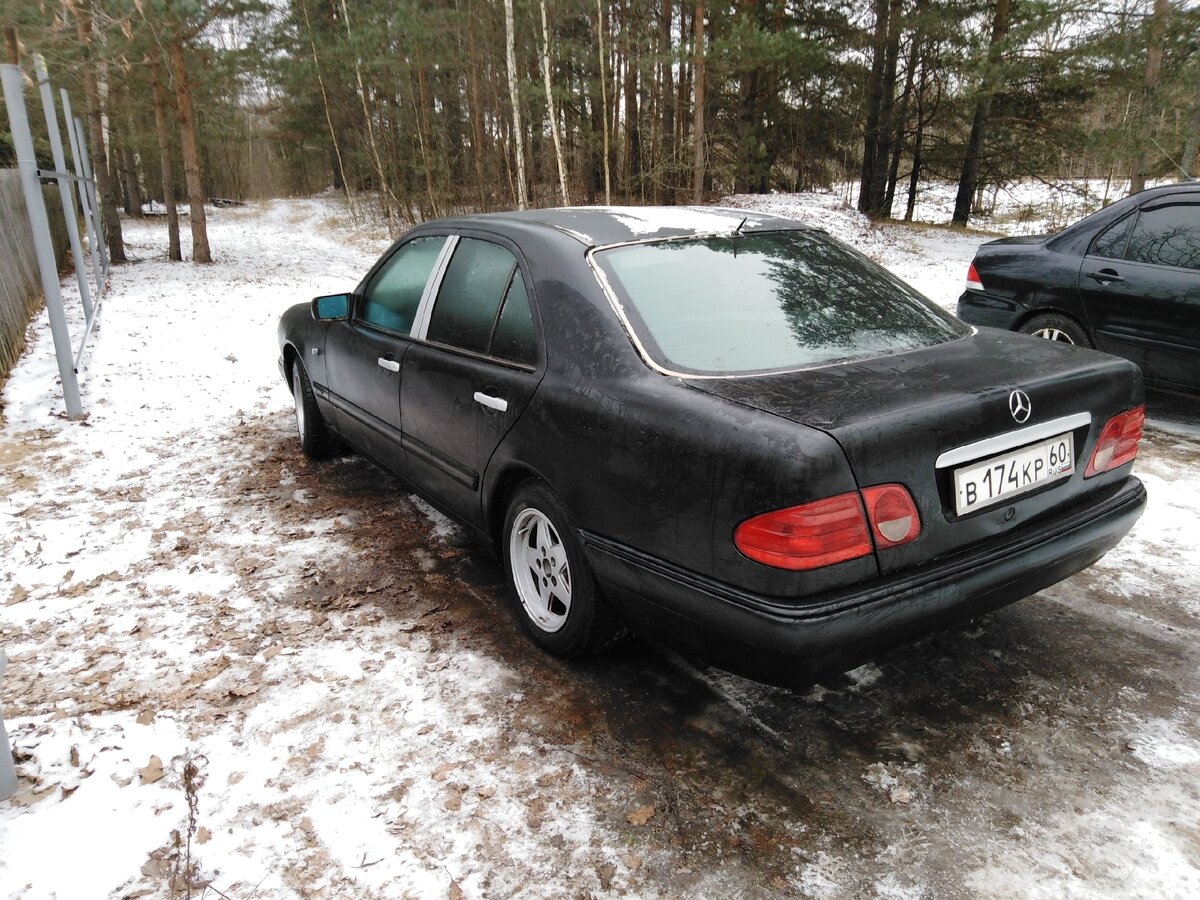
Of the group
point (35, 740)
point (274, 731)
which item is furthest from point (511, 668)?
point (35, 740)

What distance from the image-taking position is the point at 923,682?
2803mm

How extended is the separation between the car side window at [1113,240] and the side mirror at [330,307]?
5294mm

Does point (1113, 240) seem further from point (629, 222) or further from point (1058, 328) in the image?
point (629, 222)

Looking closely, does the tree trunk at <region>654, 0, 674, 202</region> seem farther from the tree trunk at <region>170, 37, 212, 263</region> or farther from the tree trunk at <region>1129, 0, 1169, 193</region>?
the tree trunk at <region>170, 37, 212, 263</region>

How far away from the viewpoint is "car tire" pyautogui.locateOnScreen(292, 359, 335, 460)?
5156 millimetres

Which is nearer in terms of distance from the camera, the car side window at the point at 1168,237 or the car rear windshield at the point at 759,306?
the car rear windshield at the point at 759,306

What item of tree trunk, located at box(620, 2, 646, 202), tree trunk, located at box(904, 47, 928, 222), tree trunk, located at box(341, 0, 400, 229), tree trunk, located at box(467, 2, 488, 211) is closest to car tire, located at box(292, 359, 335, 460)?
tree trunk, located at box(620, 2, 646, 202)

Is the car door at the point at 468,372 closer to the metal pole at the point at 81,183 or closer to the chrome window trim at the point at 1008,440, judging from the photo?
the chrome window trim at the point at 1008,440

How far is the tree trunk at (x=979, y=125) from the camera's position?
17.9 meters

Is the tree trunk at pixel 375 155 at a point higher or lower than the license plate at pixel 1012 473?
higher

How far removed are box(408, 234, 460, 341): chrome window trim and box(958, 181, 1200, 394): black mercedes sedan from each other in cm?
475

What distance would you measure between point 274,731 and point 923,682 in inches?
89.5

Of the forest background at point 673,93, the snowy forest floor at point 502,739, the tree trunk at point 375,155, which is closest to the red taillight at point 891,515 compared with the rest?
the snowy forest floor at point 502,739

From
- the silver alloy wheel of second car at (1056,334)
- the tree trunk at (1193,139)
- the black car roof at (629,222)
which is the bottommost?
the silver alloy wheel of second car at (1056,334)
